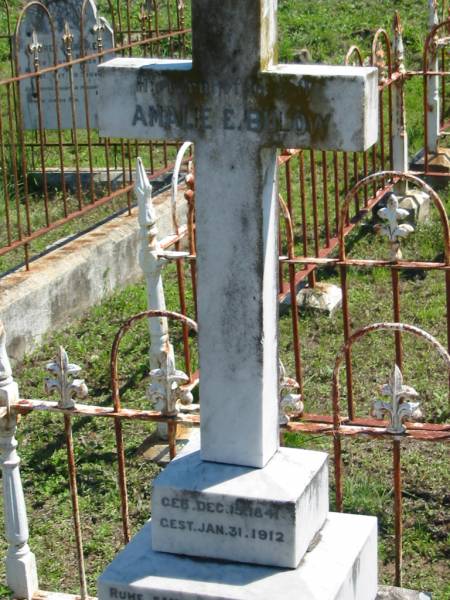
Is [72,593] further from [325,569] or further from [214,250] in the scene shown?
[214,250]

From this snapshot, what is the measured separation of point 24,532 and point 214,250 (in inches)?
64.6

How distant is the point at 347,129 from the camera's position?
3.26 meters

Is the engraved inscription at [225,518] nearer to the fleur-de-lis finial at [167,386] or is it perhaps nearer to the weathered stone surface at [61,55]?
the fleur-de-lis finial at [167,386]

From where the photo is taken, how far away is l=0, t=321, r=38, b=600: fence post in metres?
4.35

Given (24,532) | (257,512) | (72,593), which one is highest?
(257,512)

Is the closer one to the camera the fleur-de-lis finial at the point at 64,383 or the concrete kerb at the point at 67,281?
the fleur-de-lis finial at the point at 64,383

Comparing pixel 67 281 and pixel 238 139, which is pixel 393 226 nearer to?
pixel 238 139

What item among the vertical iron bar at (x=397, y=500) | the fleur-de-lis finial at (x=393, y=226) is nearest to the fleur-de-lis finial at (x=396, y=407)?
the vertical iron bar at (x=397, y=500)

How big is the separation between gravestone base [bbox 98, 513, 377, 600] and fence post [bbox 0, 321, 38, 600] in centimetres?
86

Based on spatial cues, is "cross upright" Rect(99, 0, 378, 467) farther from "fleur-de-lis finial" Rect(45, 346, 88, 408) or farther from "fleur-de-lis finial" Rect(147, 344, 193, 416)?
"fleur-de-lis finial" Rect(45, 346, 88, 408)

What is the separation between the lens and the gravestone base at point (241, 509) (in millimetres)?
3461

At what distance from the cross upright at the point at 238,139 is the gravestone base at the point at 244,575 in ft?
1.01

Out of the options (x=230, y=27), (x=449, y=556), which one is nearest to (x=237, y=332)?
(x=230, y=27)

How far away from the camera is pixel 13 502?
14.7 ft
